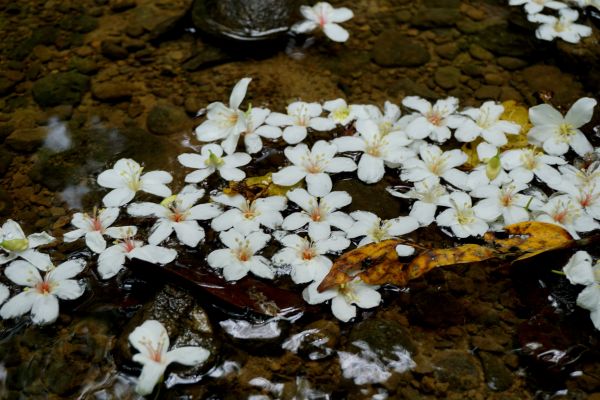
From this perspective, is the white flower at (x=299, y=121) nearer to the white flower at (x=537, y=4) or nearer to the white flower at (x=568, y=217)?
the white flower at (x=568, y=217)

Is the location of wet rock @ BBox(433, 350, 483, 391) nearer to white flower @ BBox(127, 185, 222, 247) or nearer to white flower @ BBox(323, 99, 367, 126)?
white flower @ BBox(127, 185, 222, 247)

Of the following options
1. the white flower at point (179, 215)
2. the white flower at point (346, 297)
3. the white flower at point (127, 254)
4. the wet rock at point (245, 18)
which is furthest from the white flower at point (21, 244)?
the wet rock at point (245, 18)

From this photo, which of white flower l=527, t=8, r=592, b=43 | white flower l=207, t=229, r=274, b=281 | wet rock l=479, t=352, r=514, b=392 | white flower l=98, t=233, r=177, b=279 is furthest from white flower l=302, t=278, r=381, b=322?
white flower l=527, t=8, r=592, b=43

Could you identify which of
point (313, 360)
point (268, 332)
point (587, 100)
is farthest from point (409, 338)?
point (587, 100)

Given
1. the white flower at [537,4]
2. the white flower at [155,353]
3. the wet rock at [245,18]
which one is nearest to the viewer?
the white flower at [155,353]

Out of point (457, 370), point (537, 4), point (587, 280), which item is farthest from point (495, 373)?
point (537, 4)

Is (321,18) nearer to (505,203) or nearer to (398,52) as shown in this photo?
(398,52)
